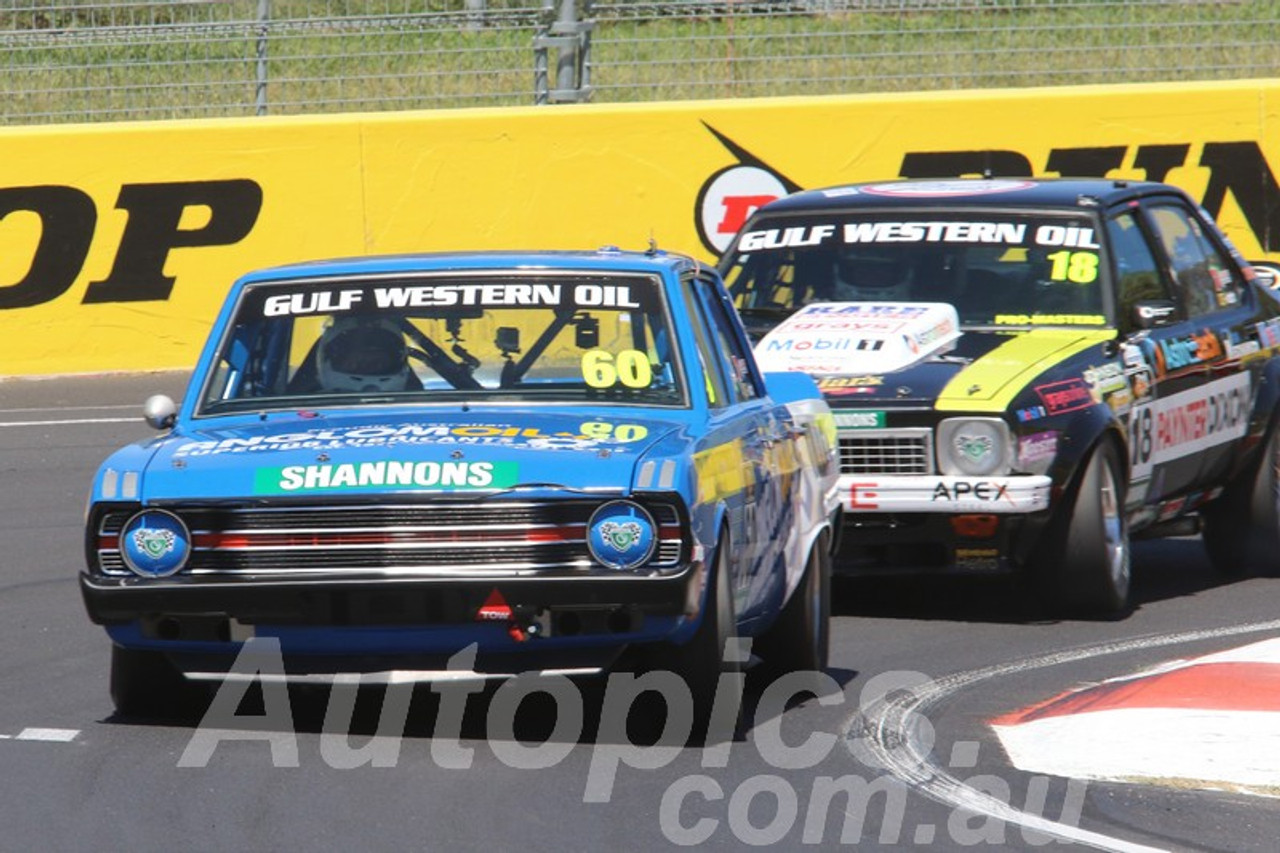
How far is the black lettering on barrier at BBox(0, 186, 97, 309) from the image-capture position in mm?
16391

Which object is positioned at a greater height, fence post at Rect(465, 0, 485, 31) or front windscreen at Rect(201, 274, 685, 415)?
fence post at Rect(465, 0, 485, 31)

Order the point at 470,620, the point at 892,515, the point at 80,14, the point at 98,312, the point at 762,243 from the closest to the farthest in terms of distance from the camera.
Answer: the point at 470,620
the point at 892,515
the point at 762,243
the point at 98,312
the point at 80,14

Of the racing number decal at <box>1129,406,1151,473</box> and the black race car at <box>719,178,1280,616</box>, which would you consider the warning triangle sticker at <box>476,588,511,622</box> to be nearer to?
the black race car at <box>719,178,1280,616</box>

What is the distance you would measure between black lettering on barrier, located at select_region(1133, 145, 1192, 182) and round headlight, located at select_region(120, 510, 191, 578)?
11436 mm

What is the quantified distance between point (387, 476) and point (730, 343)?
182cm

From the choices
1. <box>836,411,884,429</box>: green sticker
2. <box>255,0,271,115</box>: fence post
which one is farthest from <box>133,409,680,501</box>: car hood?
<box>255,0,271,115</box>: fence post

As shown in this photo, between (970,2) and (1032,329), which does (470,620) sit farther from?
(970,2)

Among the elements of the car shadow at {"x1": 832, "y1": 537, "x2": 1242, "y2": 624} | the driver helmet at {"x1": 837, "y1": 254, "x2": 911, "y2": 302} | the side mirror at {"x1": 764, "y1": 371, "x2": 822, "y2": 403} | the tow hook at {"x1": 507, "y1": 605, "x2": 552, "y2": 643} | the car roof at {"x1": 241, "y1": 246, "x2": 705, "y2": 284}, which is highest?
the car roof at {"x1": 241, "y1": 246, "x2": 705, "y2": 284}

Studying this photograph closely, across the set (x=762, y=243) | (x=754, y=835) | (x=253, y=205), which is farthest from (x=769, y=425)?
(x=253, y=205)

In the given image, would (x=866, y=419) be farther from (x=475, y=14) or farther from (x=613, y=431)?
(x=475, y=14)

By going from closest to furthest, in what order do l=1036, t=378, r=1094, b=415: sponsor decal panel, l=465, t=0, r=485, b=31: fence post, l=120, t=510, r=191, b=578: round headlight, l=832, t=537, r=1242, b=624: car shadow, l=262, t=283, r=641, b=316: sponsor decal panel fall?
l=120, t=510, r=191, b=578: round headlight < l=262, t=283, r=641, b=316: sponsor decal panel < l=1036, t=378, r=1094, b=415: sponsor decal panel < l=832, t=537, r=1242, b=624: car shadow < l=465, t=0, r=485, b=31: fence post

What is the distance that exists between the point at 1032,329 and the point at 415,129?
8.09m

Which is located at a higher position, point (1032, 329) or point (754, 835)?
point (1032, 329)

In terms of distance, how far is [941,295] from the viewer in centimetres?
992
